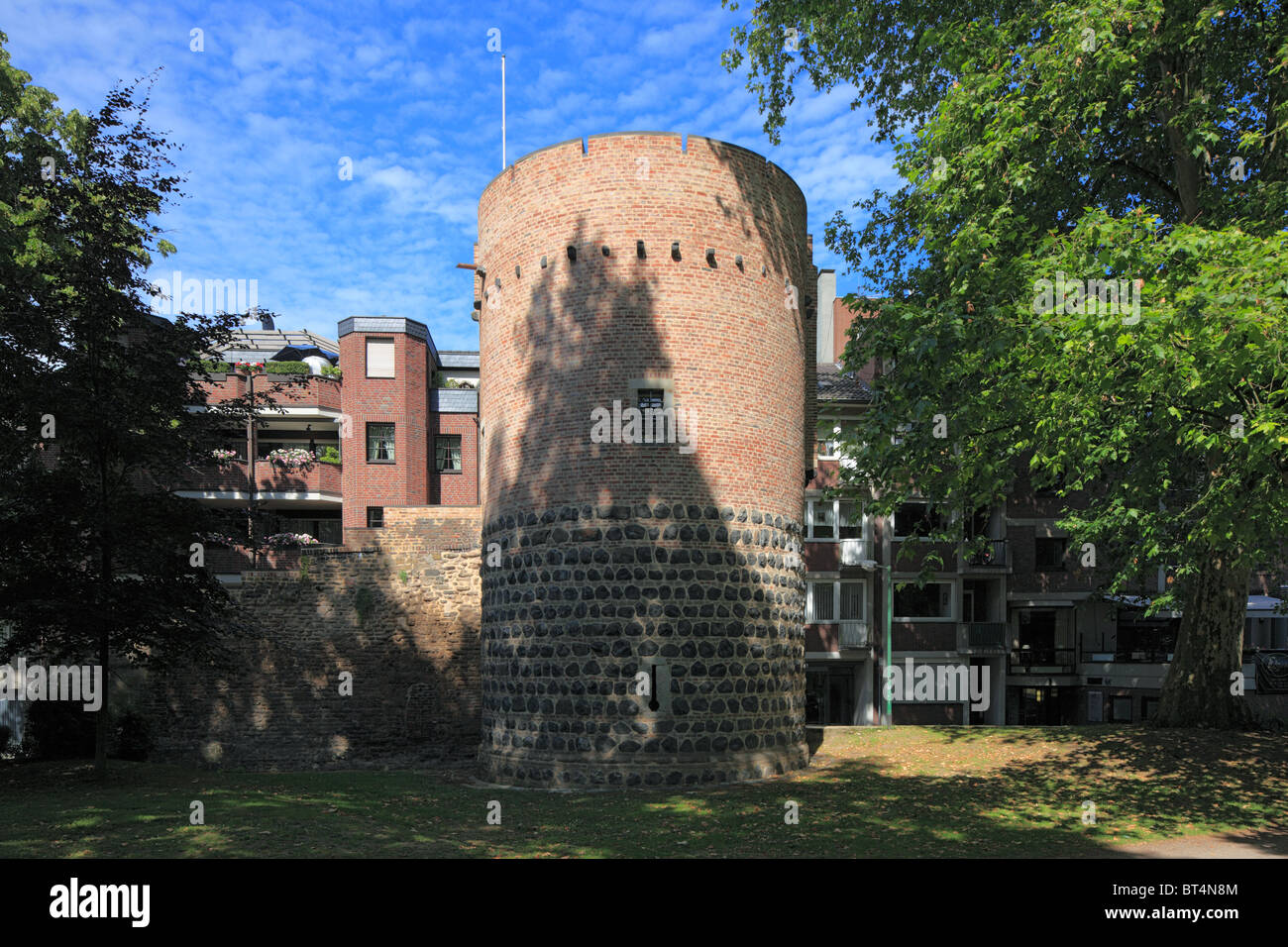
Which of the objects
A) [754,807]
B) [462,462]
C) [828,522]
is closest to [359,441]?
[462,462]

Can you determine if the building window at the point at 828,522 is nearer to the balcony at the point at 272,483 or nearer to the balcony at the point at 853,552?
the balcony at the point at 853,552

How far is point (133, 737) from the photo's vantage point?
2405cm

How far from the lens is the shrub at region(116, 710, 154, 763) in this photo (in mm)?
23922

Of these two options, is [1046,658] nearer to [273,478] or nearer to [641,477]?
[641,477]

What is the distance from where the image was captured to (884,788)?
628 inches

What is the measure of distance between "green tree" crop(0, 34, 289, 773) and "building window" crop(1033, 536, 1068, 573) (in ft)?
96.9

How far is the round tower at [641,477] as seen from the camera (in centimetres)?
1723

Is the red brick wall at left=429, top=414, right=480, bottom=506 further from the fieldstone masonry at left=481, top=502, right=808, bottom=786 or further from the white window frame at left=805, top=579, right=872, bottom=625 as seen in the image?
the fieldstone masonry at left=481, top=502, right=808, bottom=786

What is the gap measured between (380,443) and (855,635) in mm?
19997

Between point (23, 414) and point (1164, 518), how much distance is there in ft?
68.6

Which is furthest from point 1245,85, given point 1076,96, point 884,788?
point 884,788

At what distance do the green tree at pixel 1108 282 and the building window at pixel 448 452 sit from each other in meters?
21.7

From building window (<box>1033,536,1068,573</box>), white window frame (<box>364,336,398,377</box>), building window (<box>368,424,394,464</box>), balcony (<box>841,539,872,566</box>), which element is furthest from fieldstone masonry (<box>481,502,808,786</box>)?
building window (<box>1033,536,1068,573</box>)

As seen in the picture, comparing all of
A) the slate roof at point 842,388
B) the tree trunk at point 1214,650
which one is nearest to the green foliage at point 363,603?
the slate roof at point 842,388
